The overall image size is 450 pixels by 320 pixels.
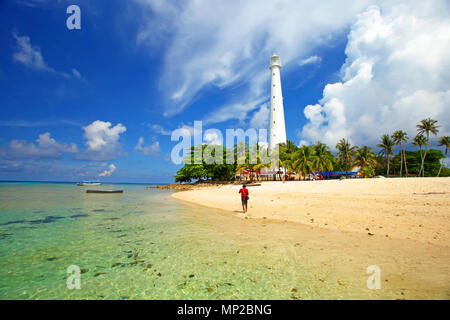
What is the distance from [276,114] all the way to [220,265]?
6900 centimetres

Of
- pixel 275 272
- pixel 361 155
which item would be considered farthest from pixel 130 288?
pixel 361 155

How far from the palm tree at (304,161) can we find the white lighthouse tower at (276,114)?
54.7 ft

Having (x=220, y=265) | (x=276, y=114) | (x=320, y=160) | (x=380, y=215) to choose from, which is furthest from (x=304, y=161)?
(x=220, y=265)

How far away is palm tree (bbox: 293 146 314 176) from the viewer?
5059cm

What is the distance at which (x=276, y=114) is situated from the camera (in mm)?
69562

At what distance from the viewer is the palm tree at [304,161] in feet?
166

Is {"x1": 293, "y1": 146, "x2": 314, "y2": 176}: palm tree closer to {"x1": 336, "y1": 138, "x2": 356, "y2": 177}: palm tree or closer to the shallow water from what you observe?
{"x1": 336, "y1": 138, "x2": 356, "y2": 177}: palm tree

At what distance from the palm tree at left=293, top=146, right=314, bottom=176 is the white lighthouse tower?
54.7 ft

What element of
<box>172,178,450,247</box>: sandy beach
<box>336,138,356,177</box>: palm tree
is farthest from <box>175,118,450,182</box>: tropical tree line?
<box>172,178,450,247</box>: sandy beach

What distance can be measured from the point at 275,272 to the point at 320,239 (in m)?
4.14

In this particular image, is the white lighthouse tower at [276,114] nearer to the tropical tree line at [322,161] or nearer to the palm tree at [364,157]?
the tropical tree line at [322,161]
